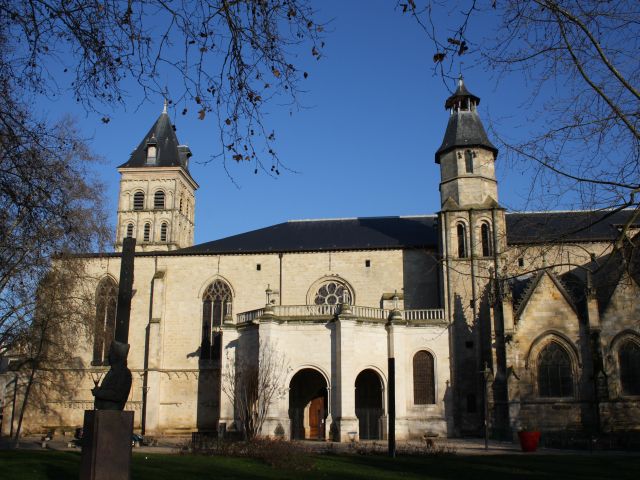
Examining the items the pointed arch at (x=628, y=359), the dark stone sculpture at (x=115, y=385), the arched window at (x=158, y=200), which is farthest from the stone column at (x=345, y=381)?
the arched window at (x=158, y=200)

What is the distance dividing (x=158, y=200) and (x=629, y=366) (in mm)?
38118

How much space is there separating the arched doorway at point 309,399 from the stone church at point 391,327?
0.08 metres

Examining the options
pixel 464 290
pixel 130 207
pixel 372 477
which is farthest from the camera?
pixel 130 207

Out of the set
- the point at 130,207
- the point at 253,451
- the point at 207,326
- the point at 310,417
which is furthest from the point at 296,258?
the point at 130,207

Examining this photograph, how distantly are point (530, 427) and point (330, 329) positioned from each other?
34.1ft

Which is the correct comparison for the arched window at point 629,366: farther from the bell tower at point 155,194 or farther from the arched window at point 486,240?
the bell tower at point 155,194

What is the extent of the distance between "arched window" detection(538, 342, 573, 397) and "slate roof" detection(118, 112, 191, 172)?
114 ft

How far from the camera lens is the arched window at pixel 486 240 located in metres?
34.6

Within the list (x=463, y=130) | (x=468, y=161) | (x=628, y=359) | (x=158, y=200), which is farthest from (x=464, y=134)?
(x=158, y=200)

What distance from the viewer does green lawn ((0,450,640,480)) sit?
631 inches

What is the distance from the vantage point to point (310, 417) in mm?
34188

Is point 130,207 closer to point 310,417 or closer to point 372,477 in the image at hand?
point 310,417

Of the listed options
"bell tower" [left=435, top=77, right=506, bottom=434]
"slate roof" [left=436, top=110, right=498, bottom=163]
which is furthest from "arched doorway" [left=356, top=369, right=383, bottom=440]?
"slate roof" [left=436, top=110, right=498, bottom=163]

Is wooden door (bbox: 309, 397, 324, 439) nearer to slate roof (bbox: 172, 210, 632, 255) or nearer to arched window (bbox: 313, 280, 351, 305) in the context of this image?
arched window (bbox: 313, 280, 351, 305)
